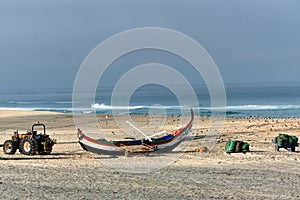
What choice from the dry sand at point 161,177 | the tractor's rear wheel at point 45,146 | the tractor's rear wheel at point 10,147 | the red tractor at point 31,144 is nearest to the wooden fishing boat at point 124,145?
the dry sand at point 161,177

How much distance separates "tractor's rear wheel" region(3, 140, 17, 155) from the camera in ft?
79.8

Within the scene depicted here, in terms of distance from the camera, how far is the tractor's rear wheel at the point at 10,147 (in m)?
24.3

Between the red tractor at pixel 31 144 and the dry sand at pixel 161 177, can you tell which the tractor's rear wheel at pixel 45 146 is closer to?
the red tractor at pixel 31 144

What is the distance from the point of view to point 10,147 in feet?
80.0

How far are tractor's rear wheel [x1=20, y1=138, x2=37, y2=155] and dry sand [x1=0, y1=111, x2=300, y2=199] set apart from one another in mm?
345

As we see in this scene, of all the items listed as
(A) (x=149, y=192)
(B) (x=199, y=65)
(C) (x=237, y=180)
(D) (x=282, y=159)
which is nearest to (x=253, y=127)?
(D) (x=282, y=159)

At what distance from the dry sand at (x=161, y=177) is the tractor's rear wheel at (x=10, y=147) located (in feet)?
0.99

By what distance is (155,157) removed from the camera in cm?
2341

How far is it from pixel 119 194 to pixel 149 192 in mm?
931

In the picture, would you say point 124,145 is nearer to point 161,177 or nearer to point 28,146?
point 28,146

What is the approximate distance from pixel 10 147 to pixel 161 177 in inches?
365

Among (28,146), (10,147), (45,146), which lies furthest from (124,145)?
(10,147)

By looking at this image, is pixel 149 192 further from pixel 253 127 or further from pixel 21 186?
pixel 253 127

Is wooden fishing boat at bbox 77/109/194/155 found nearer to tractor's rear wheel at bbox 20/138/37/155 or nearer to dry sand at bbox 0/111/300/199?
dry sand at bbox 0/111/300/199
